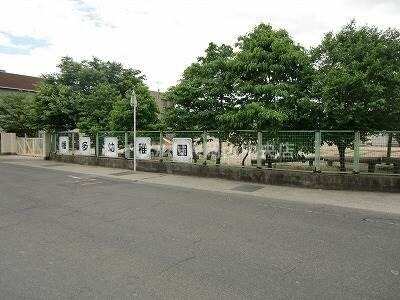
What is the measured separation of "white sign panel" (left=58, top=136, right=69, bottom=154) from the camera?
2277 centimetres

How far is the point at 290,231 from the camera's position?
6.62 m

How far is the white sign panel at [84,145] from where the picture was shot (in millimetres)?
20727

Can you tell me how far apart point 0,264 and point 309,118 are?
36.3 feet

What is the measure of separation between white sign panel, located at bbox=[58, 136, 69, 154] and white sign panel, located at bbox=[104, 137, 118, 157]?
4.72 m

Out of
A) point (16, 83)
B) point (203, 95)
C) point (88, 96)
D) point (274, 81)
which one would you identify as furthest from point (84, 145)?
point (16, 83)

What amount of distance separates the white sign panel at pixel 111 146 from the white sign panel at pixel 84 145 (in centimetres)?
193

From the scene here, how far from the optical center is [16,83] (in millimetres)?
44062

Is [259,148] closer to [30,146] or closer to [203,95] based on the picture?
[203,95]

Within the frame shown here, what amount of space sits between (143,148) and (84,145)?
5.44m

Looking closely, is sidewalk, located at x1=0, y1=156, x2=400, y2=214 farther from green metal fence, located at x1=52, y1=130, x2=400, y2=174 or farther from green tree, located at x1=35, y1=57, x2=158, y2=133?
green tree, located at x1=35, y1=57, x2=158, y2=133

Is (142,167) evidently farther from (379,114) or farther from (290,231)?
(290,231)

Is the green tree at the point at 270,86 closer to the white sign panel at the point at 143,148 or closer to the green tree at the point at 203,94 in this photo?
the green tree at the point at 203,94

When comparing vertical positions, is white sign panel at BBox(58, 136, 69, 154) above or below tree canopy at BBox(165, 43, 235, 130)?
below

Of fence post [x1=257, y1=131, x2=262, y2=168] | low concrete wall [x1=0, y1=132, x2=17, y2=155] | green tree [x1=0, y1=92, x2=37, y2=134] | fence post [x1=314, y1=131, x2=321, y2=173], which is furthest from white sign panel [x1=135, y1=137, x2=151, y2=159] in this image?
low concrete wall [x1=0, y1=132, x2=17, y2=155]
